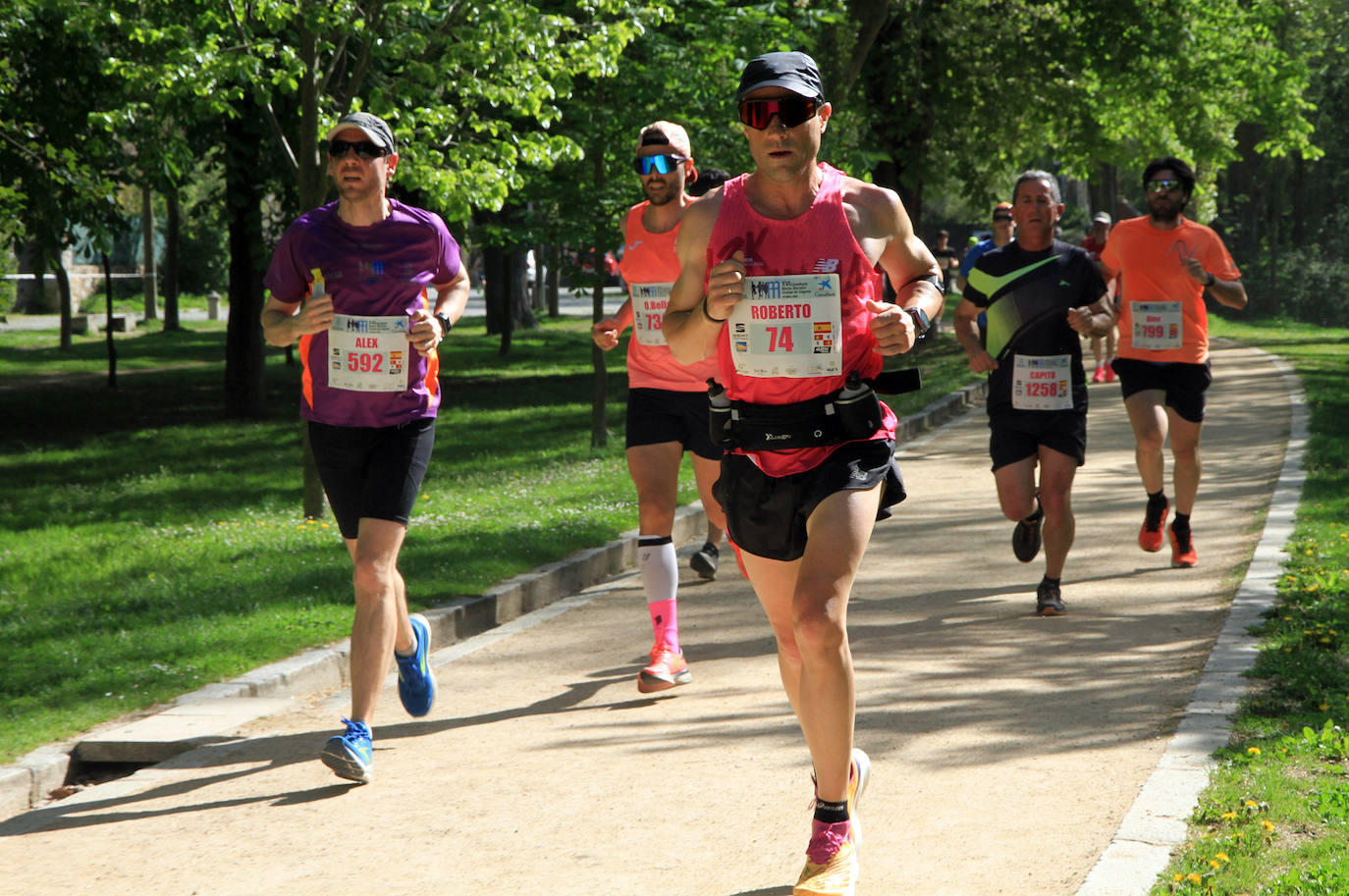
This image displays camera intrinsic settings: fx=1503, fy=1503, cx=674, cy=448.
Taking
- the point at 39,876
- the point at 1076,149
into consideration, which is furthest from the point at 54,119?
the point at 1076,149

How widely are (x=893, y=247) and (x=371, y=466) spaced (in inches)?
84.3

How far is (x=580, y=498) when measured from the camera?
11.1m

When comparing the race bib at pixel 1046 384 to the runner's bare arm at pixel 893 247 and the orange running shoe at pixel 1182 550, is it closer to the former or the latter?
the orange running shoe at pixel 1182 550

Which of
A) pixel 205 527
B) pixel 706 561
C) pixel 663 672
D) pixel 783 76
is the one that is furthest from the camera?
pixel 205 527

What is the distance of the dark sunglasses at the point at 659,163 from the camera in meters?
6.52

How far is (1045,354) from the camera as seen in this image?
742 cm

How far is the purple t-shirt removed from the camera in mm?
5348

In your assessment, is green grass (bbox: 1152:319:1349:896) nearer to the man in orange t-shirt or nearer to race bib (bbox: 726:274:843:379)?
the man in orange t-shirt

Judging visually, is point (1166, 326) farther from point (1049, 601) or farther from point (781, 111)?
point (781, 111)

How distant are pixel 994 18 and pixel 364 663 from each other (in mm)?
21438

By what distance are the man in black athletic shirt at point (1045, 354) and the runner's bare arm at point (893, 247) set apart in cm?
319

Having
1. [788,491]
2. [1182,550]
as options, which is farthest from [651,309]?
[1182,550]

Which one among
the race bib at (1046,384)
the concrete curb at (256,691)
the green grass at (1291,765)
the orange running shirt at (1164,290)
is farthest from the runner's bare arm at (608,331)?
the orange running shirt at (1164,290)

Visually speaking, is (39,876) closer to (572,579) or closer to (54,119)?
(572,579)
